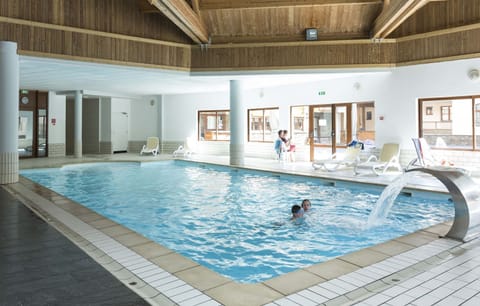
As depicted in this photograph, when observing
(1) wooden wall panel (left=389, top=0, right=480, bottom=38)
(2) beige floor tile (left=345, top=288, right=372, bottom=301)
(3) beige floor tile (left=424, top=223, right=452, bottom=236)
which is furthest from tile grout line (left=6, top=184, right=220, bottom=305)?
(1) wooden wall panel (left=389, top=0, right=480, bottom=38)

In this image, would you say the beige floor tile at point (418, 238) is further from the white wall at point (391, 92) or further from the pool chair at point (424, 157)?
the white wall at point (391, 92)

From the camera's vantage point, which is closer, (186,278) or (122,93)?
(186,278)

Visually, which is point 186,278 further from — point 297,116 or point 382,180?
point 297,116

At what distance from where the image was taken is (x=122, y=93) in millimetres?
15969

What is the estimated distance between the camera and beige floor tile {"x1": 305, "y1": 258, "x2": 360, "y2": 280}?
2.83 metres

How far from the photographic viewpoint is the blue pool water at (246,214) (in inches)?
157

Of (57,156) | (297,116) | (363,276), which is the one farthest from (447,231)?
(57,156)

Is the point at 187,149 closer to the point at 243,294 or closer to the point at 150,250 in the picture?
the point at 150,250

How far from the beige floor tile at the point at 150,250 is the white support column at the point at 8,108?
5.66 meters

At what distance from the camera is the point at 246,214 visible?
5.84 meters

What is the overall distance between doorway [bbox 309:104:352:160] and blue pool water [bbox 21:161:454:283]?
10.0 feet

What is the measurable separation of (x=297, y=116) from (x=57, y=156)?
9.67m

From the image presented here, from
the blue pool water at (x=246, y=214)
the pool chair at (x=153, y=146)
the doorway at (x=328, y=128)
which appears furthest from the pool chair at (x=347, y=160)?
the pool chair at (x=153, y=146)

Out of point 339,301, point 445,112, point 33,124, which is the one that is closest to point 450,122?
point 445,112
